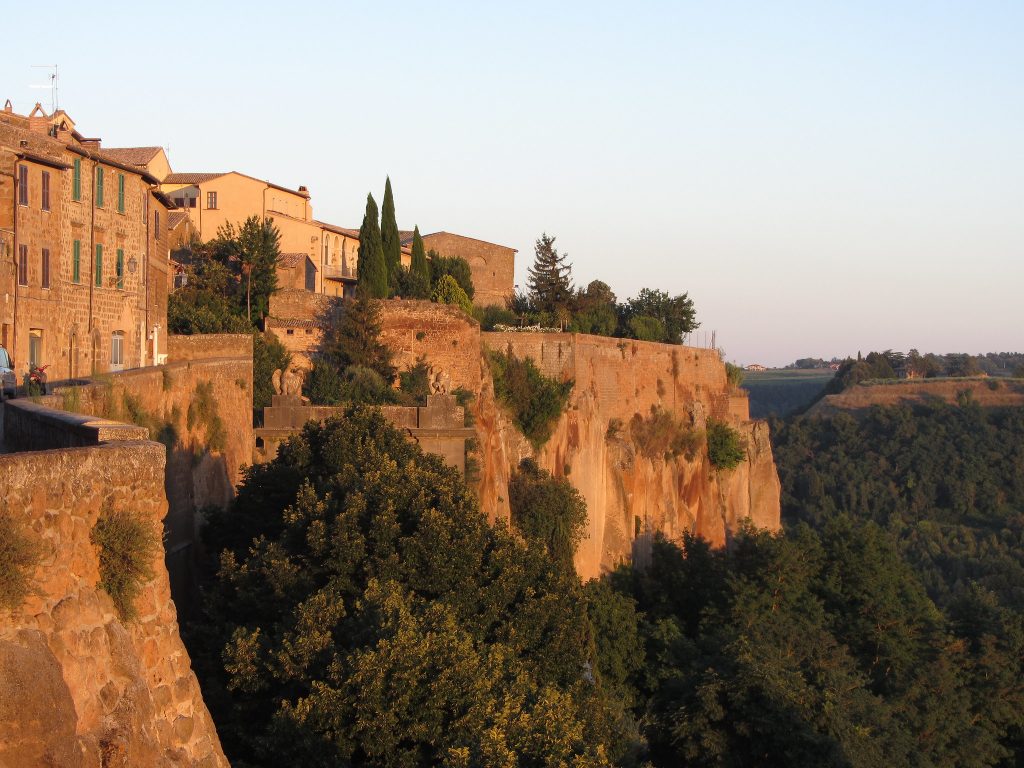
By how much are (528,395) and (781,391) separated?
110 metres

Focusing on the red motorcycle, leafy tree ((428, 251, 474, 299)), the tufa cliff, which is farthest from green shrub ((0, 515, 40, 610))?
leafy tree ((428, 251, 474, 299))

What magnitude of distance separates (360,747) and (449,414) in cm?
1227

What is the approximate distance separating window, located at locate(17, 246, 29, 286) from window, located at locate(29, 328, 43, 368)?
0.87m

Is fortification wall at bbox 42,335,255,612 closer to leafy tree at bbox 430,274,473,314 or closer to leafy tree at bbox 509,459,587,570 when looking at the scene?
leafy tree at bbox 509,459,587,570

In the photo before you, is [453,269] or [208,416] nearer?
[208,416]

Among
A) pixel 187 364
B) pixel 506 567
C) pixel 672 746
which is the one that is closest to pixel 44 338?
pixel 187 364

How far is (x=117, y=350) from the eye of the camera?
23297 mm

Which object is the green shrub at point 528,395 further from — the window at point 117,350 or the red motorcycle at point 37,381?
the red motorcycle at point 37,381

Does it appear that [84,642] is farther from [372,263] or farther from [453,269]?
[453,269]

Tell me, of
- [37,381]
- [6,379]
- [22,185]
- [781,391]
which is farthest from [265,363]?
[781,391]

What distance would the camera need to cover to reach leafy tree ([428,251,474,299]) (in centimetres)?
3841

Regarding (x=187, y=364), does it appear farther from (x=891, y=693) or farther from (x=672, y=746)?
(x=891, y=693)

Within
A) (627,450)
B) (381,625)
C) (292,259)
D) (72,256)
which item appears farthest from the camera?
(292,259)

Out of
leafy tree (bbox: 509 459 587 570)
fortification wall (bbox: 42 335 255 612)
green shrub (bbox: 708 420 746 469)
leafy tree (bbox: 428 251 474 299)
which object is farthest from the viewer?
green shrub (bbox: 708 420 746 469)
